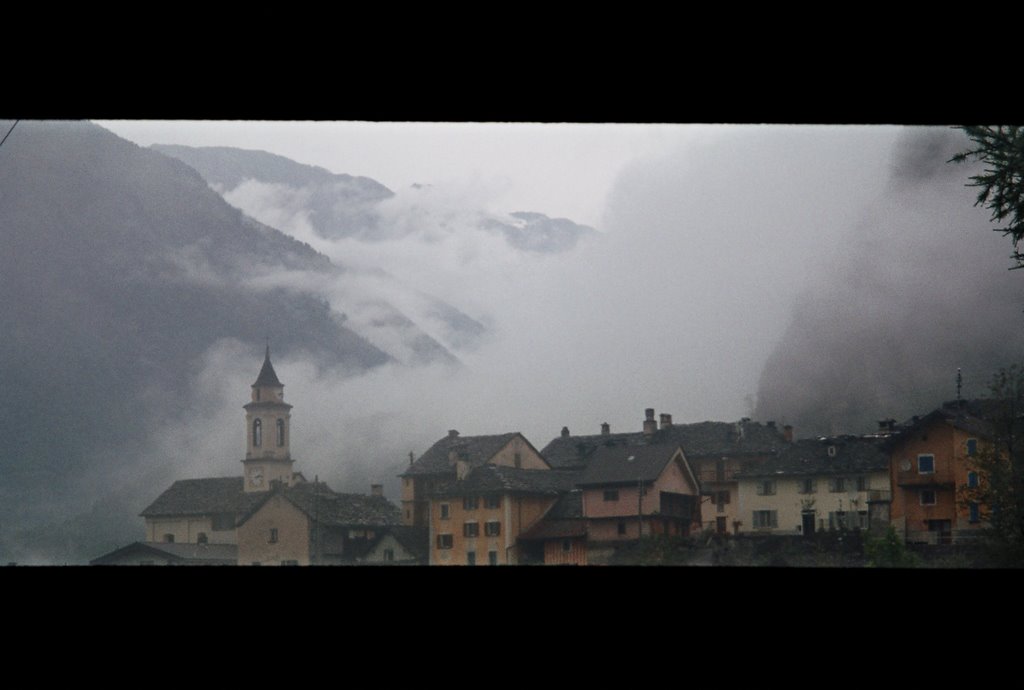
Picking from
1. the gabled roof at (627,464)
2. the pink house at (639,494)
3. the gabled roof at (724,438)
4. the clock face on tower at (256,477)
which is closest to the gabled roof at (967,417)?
the gabled roof at (724,438)

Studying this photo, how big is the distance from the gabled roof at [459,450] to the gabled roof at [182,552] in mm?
4886

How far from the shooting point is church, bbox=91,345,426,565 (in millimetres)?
29047

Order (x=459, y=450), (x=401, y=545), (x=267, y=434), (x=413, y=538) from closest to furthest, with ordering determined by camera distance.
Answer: (x=413, y=538), (x=401, y=545), (x=459, y=450), (x=267, y=434)

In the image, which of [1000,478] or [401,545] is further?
[401,545]

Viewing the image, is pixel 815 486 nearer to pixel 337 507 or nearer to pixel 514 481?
pixel 514 481

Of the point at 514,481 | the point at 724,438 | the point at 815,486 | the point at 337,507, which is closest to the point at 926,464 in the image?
the point at 815,486

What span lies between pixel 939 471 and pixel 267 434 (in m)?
20.4

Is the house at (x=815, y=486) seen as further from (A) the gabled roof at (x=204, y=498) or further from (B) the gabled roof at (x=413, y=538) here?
(A) the gabled roof at (x=204, y=498)

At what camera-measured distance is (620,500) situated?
26797 mm

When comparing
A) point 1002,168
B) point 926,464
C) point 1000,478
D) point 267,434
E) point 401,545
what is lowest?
point 401,545

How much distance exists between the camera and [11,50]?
432 cm

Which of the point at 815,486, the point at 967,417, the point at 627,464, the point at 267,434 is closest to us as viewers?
the point at 967,417

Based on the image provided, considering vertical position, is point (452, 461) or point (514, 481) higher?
point (452, 461)

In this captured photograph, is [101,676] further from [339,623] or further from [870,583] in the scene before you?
[870,583]
